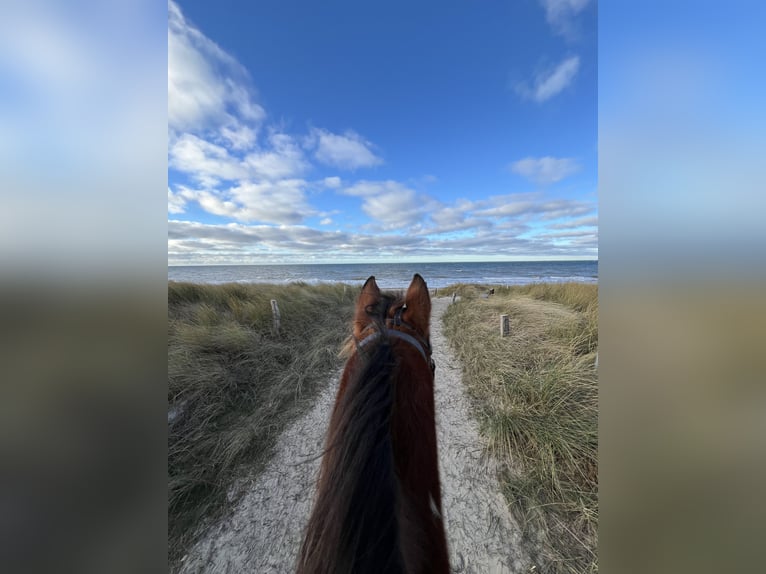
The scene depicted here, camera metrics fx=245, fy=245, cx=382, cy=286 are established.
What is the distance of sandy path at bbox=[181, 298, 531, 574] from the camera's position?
1.73 metres

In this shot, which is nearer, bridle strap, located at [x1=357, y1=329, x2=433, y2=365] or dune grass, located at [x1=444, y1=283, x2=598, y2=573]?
bridle strap, located at [x1=357, y1=329, x2=433, y2=365]

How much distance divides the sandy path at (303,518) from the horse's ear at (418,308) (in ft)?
5.37

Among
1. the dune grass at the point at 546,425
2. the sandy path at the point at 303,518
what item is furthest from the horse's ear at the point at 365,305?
the dune grass at the point at 546,425

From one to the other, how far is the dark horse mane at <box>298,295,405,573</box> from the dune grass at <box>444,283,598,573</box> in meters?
1.90

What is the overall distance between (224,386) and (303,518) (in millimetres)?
2353

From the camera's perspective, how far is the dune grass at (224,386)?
7.29 feet

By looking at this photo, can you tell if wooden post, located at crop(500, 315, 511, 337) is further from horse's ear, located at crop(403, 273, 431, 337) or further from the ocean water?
the ocean water

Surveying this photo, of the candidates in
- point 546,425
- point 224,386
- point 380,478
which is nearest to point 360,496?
point 380,478

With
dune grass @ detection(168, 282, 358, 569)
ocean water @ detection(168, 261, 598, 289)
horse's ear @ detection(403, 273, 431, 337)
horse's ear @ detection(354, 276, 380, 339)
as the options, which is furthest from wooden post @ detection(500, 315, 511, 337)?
ocean water @ detection(168, 261, 598, 289)

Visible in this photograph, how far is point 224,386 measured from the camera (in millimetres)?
3605

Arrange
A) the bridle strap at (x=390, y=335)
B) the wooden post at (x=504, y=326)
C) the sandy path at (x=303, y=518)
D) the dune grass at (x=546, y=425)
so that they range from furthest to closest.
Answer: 1. the wooden post at (x=504, y=326)
2. the dune grass at (x=546, y=425)
3. the sandy path at (x=303, y=518)
4. the bridle strap at (x=390, y=335)

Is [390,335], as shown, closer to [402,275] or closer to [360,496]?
[360,496]

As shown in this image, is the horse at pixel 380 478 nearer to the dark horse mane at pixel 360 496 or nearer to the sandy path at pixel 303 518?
the dark horse mane at pixel 360 496
